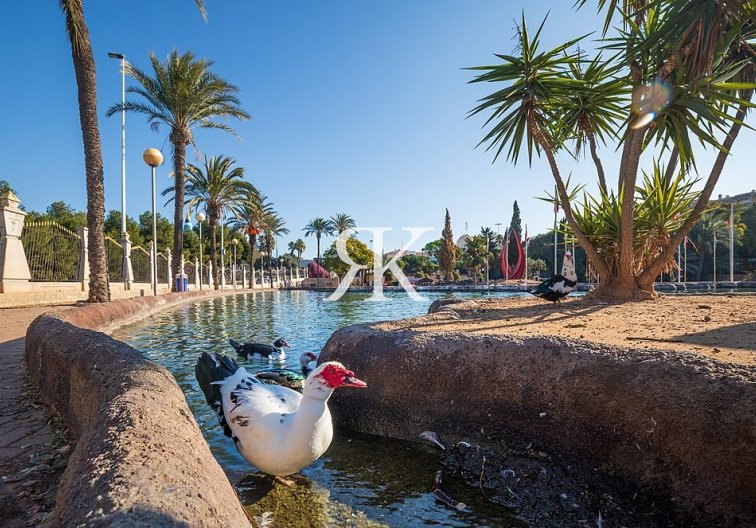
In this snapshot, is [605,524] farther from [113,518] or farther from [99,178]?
[99,178]

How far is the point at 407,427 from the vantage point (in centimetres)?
372

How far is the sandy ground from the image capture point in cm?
331

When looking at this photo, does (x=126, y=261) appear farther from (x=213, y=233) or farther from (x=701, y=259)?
(x=701, y=259)

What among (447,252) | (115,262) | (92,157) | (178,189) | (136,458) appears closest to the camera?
(136,458)

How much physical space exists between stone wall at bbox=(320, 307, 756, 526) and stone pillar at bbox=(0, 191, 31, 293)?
13254mm

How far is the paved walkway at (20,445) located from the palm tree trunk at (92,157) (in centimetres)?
729

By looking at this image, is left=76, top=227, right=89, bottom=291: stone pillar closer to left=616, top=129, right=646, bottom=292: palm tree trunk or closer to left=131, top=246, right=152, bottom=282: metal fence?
left=131, top=246, right=152, bottom=282: metal fence

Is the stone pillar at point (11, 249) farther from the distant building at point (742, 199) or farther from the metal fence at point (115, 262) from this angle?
the distant building at point (742, 199)

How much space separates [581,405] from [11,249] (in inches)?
619

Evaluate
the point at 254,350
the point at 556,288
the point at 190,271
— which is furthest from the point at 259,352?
the point at 190,271

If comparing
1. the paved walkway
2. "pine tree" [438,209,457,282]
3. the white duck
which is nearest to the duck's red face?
the white duck

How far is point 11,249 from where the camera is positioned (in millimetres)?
12773

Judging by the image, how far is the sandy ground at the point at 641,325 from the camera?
10.9 feet

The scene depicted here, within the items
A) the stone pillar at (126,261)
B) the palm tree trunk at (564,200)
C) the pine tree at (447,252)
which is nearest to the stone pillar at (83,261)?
the stone pillar at (126,261)
